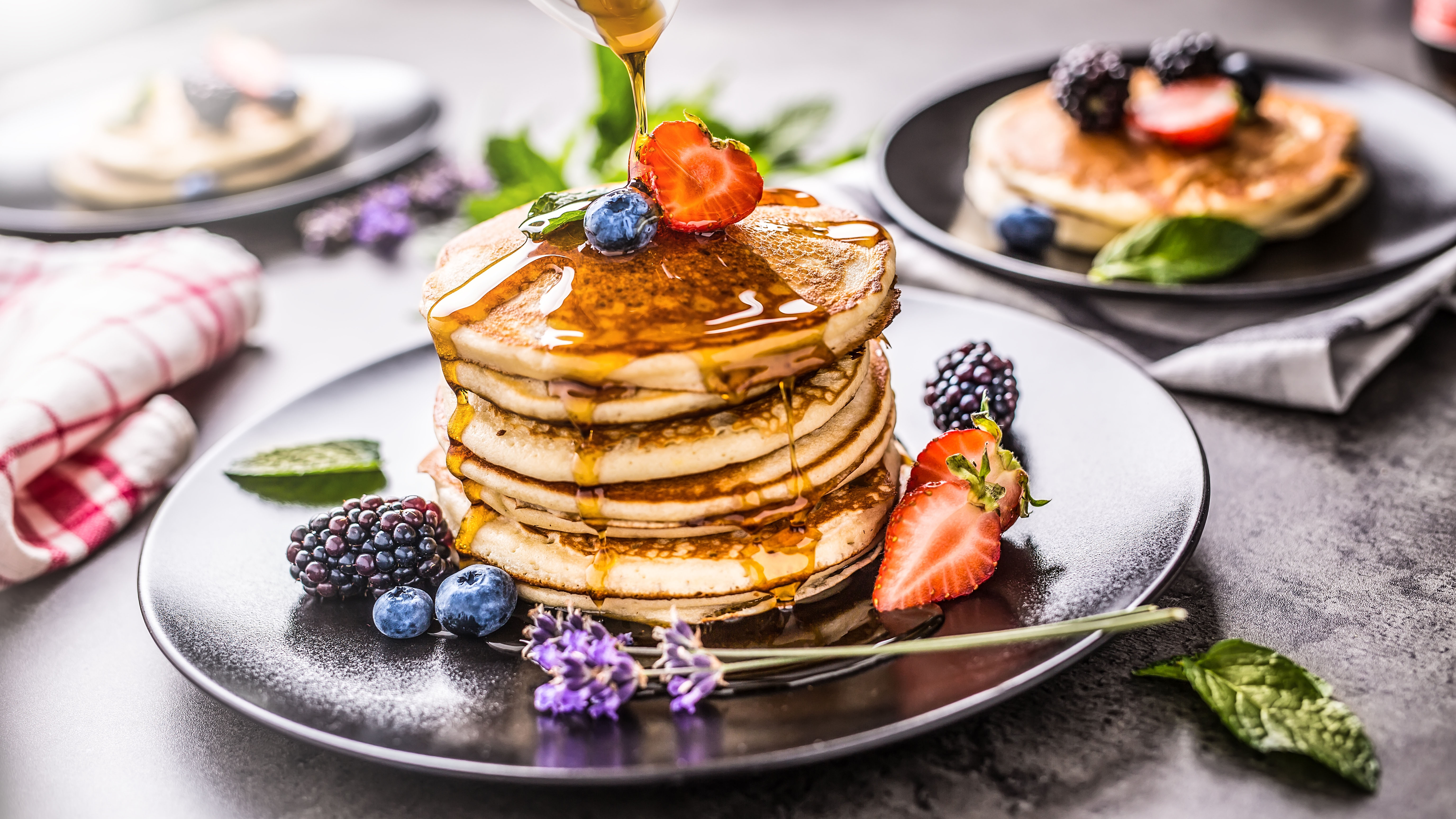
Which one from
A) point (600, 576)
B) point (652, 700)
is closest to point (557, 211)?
point (600, 576)

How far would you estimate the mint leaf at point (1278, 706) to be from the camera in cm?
146

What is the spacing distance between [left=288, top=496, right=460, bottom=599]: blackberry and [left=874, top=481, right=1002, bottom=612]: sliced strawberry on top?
0.71 m

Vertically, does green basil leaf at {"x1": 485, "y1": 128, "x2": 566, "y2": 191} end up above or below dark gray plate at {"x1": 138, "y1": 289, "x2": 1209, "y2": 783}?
below

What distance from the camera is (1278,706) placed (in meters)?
1.52

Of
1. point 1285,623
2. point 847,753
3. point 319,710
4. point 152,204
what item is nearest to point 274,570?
point 319,710

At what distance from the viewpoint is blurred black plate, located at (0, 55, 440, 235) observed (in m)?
3.36

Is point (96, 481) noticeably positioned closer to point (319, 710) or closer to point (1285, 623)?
point (319, 710)

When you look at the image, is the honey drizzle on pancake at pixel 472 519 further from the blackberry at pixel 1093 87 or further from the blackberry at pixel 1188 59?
the blackberry at pixel 1188 59

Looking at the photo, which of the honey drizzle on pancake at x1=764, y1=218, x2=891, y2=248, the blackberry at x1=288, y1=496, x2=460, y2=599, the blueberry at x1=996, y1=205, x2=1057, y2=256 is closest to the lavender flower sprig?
the blackberry at x1=288, y1=496, x2=460, y2=599

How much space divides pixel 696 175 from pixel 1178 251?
4.68 feet

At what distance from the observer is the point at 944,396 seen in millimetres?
2127

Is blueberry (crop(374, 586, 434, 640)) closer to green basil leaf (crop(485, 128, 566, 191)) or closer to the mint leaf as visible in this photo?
the mint leaf

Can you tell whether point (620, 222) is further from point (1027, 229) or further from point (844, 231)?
point (1027, 229)

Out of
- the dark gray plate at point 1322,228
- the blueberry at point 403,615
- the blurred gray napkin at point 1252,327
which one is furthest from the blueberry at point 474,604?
the dark gray plate at point 1322,228
